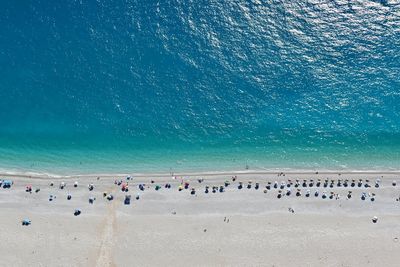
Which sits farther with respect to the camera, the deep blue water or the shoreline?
the deep blue water

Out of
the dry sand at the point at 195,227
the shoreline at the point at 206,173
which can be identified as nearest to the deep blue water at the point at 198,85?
the shoreline at the point at 206,173

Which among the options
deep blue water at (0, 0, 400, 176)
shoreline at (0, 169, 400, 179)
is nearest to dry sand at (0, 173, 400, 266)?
shoreline at (0, 169, 400, 179)

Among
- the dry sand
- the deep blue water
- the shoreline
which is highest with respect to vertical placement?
the deep blue water

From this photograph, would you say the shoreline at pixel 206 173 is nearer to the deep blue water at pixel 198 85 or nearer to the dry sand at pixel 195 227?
the dry sand at pixel 195 227

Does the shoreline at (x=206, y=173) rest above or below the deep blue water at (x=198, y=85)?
below

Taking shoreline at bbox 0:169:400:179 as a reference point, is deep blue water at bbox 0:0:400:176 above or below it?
above

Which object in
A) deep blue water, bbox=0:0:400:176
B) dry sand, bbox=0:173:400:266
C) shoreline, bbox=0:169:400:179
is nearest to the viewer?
dry sand, bbox=0:173:400:266

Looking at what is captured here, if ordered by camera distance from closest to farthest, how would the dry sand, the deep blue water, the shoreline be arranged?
the dry sand
the shoreline
the deep blue water

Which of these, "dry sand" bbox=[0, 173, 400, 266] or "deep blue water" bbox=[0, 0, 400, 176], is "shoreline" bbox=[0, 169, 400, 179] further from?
"deep blue water" bbox=[0, 0, 400, 176]
